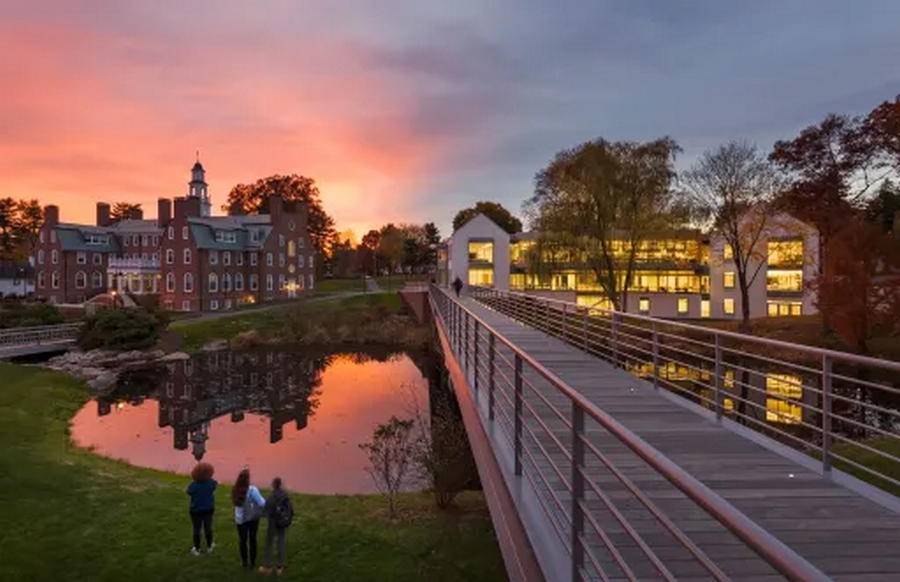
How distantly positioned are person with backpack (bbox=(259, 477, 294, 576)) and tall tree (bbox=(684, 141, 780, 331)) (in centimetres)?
3795

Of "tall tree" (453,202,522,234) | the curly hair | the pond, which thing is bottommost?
the pond

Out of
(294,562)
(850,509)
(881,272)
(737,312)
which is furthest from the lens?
(737,312)

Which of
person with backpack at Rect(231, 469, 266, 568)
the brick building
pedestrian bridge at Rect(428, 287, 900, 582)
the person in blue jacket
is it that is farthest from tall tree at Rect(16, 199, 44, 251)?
pedestrian bridge at Rect(428, 287, 900, 582)

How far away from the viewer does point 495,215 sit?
103000 mm

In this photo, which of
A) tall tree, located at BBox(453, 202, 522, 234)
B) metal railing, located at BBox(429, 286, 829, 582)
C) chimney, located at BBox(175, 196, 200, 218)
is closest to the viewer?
metal railing, located at BBox(429, 286, 829, 582)

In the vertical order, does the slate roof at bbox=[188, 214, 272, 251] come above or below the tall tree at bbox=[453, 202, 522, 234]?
below

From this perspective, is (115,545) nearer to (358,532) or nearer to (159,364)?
(358,532)

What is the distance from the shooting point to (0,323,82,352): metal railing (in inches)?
1511

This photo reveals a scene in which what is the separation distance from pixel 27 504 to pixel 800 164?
151 ft

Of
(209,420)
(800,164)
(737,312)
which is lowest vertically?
(209,420)

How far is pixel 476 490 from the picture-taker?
51.6 ft

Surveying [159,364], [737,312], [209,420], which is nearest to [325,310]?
[159,364]

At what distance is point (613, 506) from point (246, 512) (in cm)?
848

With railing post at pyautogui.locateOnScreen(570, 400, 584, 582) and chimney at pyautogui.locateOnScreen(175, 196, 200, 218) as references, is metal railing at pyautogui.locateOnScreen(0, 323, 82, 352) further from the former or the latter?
railing post at pyautogui.locateOnScreen(570, 400, 584, 582)
